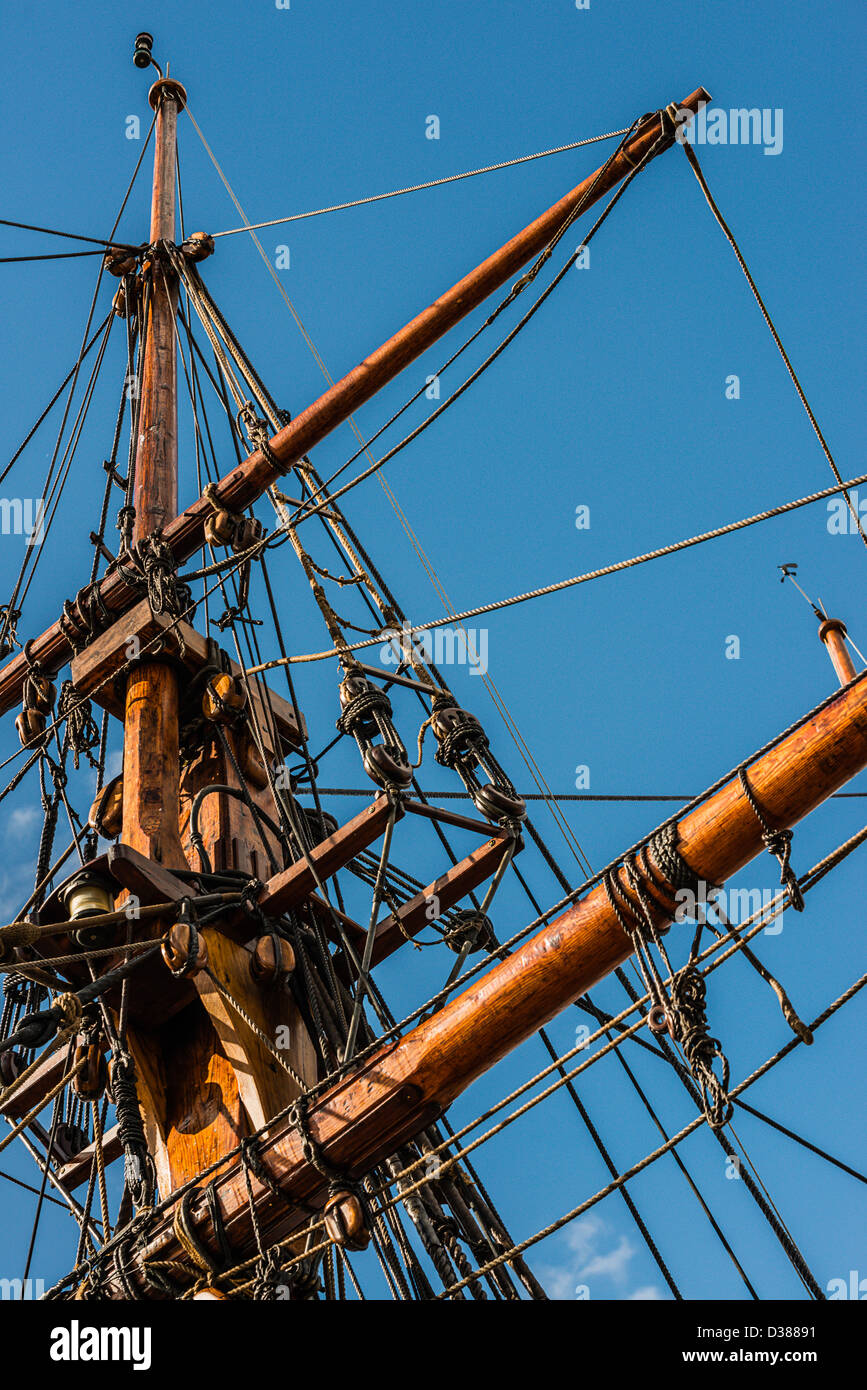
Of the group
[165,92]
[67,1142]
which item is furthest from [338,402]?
[165,92]

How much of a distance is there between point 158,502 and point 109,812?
2.36 meters

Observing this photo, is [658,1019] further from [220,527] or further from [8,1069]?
[220,527]

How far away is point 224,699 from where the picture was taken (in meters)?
7.39

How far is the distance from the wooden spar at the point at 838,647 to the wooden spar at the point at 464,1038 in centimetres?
23

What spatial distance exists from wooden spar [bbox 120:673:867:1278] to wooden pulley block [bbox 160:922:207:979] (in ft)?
2.86

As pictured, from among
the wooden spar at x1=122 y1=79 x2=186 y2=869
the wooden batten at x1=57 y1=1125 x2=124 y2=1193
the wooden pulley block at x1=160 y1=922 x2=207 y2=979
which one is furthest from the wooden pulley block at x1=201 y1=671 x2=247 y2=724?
the wooden batten at x1=57 y1=1125 x2=124 y2=1193

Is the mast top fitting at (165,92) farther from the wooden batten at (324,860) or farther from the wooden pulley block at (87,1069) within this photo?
the wooden pulley block at (87,1069)

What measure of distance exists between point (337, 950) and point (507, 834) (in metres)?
1.44

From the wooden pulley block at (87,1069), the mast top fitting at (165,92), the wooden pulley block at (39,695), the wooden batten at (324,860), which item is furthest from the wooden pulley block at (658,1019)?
the mast top fitting at (165,92)

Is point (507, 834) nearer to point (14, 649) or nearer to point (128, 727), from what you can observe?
point (128, 727)

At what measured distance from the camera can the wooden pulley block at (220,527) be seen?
8203mm
